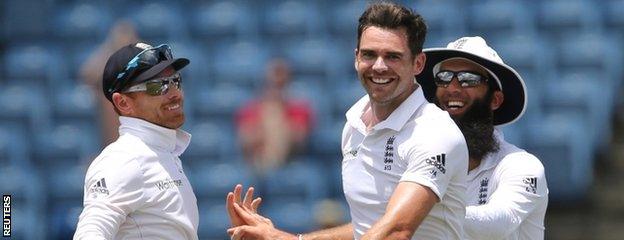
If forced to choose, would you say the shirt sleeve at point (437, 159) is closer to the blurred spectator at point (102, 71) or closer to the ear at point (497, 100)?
the ear at point (497, 100)

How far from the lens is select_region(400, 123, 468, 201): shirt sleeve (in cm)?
513

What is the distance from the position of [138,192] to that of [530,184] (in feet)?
5.54

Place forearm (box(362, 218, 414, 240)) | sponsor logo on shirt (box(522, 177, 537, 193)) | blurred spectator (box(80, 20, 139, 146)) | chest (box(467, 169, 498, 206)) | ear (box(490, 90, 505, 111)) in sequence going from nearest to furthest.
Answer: forearm (box(362, 218, 414, 240))
sponsor logo on shirt (box(522, 177, 537, 193))
chest (box(467, 169, 498, 206))
ear (box(490, 90, 505, 111))
blurred spectator (box(80, 20, 139, 146))

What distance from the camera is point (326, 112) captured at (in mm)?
11906

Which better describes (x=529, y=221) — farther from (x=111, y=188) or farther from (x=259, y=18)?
(x=259, y=18)

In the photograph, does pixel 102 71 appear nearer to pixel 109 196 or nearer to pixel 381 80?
pixel 109 196

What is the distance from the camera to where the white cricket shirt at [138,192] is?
17.5 ft

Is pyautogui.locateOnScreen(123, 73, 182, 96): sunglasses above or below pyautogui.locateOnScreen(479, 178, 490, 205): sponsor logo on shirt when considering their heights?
above

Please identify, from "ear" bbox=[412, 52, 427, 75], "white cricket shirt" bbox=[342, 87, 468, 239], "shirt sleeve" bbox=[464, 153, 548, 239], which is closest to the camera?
"white cricket shirt" bbox=[342, 87, 468, 239]

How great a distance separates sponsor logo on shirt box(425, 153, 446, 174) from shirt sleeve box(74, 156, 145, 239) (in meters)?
1.16

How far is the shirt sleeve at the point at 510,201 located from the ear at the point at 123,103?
1.46 meters

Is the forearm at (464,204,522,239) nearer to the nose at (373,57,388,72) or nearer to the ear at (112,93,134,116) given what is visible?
the nose at (373,57,388,72)

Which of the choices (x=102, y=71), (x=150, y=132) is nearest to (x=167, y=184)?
(x=150, y=132)

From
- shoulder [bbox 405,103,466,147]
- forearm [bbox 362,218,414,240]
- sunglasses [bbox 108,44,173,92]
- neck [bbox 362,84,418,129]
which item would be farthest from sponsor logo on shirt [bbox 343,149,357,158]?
sunglasses [bbox 108,44,173,92]
